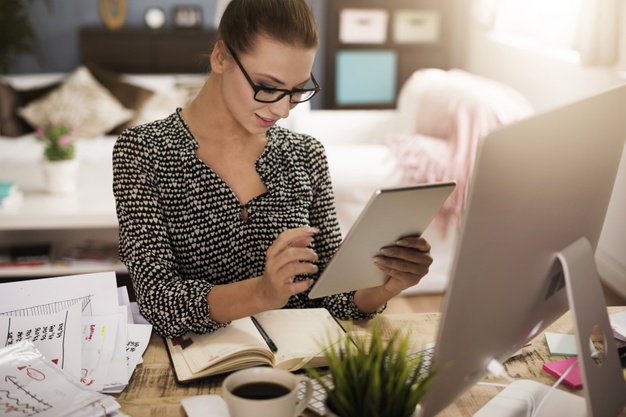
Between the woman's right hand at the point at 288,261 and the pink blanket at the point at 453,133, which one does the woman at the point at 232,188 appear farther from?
the pink blanket at the point at 453,133

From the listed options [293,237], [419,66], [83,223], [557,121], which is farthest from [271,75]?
[419,66]

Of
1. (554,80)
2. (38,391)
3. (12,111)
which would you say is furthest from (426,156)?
(12,111)

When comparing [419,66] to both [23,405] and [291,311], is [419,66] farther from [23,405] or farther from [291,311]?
[23,405]

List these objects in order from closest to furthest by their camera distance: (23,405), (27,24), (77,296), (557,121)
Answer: (557,121) < (23,405) < (77,296) < (27,24)

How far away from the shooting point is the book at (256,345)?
3.21 feet

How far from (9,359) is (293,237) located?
0.40 meters

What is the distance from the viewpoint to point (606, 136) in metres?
0.83

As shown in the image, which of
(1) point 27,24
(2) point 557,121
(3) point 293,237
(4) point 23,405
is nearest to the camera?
(2) point 557,121

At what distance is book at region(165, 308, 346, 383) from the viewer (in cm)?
98

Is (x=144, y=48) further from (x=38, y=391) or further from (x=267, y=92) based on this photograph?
(x=38, y=391)

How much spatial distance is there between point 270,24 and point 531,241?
648 millimetres

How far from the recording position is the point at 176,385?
3.13 ft

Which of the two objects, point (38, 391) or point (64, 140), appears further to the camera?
point (64, 140)

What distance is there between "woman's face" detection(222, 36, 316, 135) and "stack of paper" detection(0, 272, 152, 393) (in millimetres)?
381
